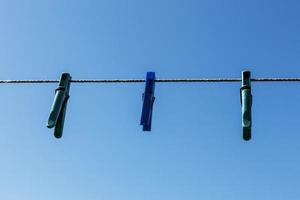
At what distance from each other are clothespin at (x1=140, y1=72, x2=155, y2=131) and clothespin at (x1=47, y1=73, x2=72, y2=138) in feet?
4.44

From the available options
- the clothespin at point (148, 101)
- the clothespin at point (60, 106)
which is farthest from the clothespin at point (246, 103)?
the clothespin at point (60, 106)

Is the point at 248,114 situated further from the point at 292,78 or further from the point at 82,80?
the point at 82,80

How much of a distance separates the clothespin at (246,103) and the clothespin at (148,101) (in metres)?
1.44

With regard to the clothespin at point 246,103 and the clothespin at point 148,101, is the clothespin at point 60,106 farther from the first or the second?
the clothespin at point 246,103

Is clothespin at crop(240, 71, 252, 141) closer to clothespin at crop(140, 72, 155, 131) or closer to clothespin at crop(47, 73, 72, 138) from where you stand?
clothespin at crop(140, 72, 155, 131)

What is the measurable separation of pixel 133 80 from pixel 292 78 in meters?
2.58

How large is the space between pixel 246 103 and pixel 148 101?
158 cm

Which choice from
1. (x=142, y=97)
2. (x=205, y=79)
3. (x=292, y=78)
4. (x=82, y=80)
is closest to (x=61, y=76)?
(x=82, y=80)

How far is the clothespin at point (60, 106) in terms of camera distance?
24.5 feet

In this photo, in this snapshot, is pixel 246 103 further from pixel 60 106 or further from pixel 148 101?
pixel 60 106

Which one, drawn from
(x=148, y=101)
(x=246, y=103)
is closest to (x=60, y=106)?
(x=148, y=101)

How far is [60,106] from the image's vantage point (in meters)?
7.78

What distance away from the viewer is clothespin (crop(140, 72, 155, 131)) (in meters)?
7.36

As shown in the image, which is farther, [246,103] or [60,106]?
[60,106]
